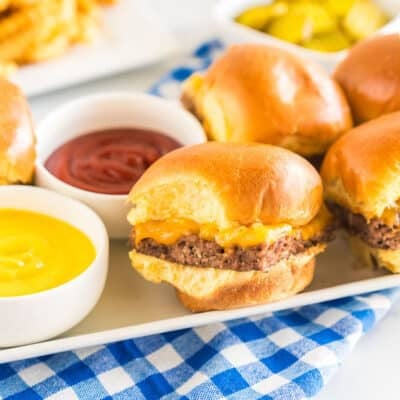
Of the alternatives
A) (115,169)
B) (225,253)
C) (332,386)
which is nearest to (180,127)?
(115,169)

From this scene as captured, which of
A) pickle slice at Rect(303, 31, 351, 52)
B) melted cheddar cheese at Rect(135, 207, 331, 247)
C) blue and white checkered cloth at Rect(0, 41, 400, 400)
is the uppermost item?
melted cheddar cheese at Rect(135, 207, 331, 247)

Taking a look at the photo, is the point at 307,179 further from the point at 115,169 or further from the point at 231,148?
the point at 115,169

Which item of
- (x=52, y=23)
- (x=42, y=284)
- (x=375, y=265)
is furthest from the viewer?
(x=52, y=23)

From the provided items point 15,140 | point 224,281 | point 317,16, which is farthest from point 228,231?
point 317,16

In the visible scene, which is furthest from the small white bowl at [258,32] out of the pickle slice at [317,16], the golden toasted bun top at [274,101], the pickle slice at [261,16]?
the golden toasted bun top at [274,101]

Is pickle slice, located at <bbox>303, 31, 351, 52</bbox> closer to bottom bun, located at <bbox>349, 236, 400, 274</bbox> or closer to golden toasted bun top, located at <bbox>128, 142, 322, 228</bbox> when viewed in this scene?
bottom bun, located at <bbox>349, 236, 400, 274</bbox>

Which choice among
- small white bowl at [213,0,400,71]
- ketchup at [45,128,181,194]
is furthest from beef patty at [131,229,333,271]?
small white bowl at [213,0,400,71]

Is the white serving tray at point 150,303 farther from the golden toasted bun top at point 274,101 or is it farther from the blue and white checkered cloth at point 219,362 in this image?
the golden toasted bun top at point 274,101
